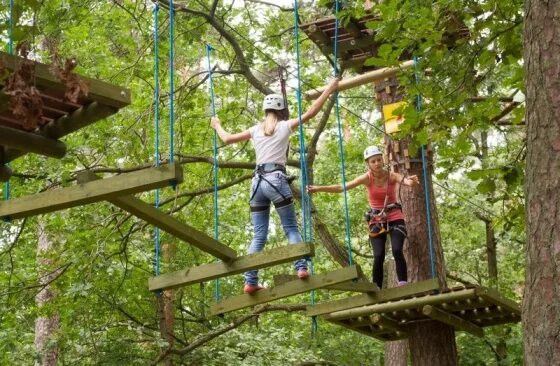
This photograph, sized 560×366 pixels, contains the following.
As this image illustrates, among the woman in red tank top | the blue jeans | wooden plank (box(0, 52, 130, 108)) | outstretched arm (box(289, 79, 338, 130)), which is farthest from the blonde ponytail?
wooden plank (box(0, 52, 130, 108))

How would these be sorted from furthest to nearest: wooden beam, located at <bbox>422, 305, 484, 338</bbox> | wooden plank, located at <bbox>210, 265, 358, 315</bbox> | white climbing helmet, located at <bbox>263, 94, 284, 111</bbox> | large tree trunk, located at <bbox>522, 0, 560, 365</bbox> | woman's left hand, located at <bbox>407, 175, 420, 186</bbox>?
1. woman's left hand, located at <bbox>407, 175, 420, 186</bbox>
2. wooden beam, located at <bbox>422, 305, 484, 338</bbox>
3. white climbing helmet, located at <bbox>263, 94, 284, 111</bbox>
4. wooden plank, located at <bbox>210, 265, 358, 315</bbox>
5. large tree trunk, located at <bbox>522, 0, 560, 365</bbox>

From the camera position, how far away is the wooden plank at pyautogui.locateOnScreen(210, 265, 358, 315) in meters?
5.78

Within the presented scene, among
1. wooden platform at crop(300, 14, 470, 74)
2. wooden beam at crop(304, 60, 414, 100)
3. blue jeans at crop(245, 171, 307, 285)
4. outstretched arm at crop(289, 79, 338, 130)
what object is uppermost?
wooden platform at crop(300, 14, 470, 74)

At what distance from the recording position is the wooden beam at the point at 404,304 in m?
6.57

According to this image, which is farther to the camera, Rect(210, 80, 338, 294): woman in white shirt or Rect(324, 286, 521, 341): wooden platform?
Rect(324, 286, 521, 341): wooden platform

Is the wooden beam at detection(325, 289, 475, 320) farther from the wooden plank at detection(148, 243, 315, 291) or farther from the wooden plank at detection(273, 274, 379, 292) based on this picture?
the wooden plank at detection(148, 243, 315, 291)

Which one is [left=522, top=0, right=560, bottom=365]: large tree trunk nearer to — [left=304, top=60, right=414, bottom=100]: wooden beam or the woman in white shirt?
the woman in white shirt

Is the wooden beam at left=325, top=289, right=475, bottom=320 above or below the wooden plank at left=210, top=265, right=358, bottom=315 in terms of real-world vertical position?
above

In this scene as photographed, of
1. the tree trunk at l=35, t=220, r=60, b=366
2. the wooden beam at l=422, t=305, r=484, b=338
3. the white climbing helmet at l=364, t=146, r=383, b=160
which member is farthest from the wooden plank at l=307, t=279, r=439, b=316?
the tree trunk at l=35, t=220, r=60, b=366

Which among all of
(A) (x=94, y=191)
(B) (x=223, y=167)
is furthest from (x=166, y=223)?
(B) (x=223, y=167)

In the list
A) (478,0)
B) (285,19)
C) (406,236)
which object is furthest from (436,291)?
(285,19)

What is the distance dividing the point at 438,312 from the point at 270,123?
202 cm

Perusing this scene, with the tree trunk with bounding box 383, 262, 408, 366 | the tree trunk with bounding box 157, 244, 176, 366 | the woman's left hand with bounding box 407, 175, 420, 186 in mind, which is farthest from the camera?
the tree trunk with bounding box 157, 244, 176, 366

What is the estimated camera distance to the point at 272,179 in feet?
19.5
